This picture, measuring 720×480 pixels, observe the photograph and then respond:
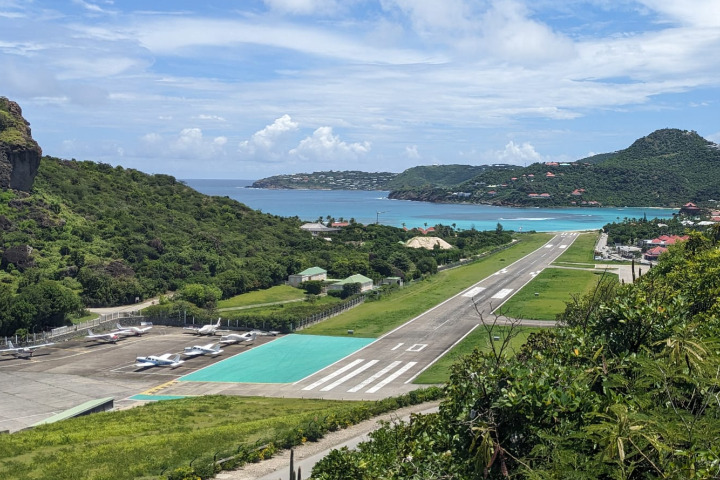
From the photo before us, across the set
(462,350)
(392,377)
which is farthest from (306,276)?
(392,377)

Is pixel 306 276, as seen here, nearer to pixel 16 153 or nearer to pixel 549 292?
pixel 549 292

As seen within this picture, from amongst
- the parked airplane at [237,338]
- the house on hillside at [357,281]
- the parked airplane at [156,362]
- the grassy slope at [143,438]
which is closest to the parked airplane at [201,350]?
the parked airplane at [156,362]

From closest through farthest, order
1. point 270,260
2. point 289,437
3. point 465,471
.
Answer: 1. point 465,471
2. point 289,437
3. point 270,260

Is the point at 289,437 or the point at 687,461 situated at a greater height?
the point at 687,461

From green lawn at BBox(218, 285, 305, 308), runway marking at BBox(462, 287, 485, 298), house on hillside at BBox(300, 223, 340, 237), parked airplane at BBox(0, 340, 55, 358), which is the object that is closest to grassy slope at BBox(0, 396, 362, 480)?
parked airplane at BBox(0, 340, 55, 358)

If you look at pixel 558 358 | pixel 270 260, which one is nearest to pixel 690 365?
pixel 558 358

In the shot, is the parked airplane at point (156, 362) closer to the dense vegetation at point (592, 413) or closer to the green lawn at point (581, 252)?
the dense vegetation at point (592, 413)

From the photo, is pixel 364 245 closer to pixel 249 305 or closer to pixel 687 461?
pixel 249 305
